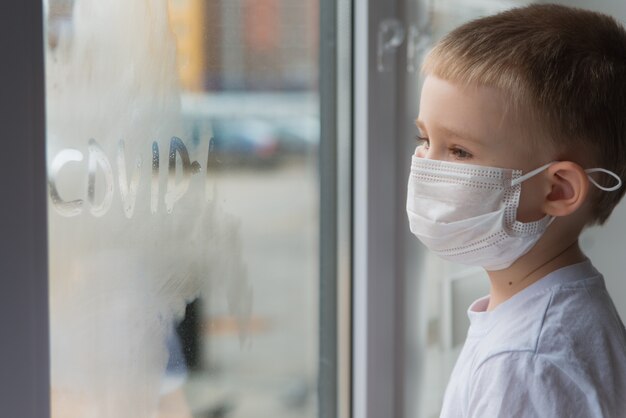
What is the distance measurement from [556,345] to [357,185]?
2.10ft

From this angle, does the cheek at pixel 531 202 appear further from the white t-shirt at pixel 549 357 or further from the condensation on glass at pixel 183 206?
the condensation on glass at pixel 183 206

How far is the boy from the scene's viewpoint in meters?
0.87

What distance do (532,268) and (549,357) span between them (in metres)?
0.13

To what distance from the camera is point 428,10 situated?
145cm

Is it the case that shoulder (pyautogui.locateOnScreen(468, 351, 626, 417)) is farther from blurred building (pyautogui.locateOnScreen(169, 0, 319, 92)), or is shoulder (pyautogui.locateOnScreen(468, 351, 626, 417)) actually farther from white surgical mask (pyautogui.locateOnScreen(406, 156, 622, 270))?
blurred building (pyautogui.locateOnScreen(169, 0, 319, 92))

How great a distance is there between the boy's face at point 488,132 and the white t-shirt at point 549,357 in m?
0.09

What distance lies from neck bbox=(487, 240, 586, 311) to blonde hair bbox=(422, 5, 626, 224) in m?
0.07

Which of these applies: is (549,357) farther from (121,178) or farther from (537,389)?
(121,178)

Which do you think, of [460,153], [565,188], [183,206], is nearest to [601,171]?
[565,188]

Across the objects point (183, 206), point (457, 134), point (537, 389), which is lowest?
point (537, 389)

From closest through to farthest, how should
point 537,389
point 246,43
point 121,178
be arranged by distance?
1. point 537,389
2. point 121,178
3. point 246,43

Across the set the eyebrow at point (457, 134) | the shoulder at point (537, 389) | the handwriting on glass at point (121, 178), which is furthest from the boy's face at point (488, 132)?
the handwriting on glass at point (121, 178)

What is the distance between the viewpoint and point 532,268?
3.08 ft

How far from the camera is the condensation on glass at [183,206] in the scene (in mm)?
1018
